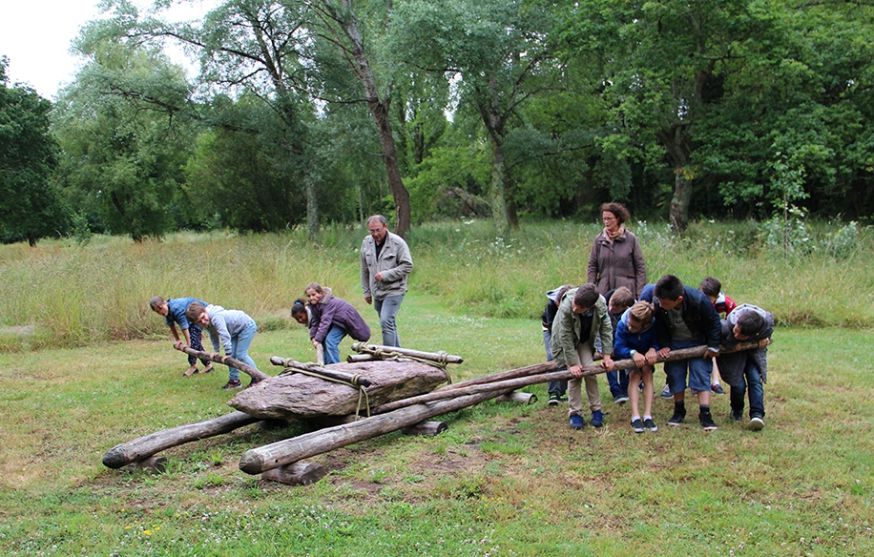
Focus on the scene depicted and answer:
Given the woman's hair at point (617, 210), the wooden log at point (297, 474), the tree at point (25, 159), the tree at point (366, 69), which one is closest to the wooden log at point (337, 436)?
the wooden log at point (297, 474)

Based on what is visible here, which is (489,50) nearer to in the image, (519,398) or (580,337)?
(519,398)

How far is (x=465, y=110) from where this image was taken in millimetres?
24219

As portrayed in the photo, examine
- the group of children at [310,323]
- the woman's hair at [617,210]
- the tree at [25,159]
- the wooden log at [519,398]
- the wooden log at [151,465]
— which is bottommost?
the wooden log at [519,398]

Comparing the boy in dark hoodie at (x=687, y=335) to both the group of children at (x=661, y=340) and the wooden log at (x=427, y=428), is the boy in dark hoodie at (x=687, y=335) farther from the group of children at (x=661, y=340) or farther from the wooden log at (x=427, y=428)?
the wooden log at (x=427, y=428)

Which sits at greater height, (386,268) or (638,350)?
(386,268)

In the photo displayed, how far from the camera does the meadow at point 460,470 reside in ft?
14.1

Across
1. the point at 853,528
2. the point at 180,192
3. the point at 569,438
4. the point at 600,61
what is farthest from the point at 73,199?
the point at 853,528

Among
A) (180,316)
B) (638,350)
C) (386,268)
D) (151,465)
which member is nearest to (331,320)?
(386,268)

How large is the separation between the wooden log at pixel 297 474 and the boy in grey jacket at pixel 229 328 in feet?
9.26

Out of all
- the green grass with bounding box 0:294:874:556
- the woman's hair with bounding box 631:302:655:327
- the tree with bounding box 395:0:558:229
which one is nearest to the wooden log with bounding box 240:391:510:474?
the green grass with bounding box 0:294:874:556

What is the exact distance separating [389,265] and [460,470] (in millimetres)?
3278

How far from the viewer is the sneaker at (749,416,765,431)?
20.0 ft

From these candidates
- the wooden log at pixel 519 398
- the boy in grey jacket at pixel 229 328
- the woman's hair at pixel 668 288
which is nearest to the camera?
the woman's hair at pixel 668 288

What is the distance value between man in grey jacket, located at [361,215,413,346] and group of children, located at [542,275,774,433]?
7.35 ft
